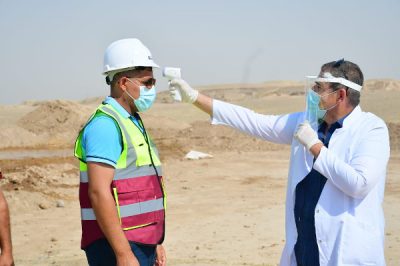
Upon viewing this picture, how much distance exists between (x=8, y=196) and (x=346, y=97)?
32.7 ft

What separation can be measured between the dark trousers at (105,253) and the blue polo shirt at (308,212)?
95 cm

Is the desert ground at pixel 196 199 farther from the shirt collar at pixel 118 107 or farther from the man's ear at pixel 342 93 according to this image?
the shirt collar at pixel 118 107

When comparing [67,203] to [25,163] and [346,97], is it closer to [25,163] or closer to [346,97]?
[25,163]

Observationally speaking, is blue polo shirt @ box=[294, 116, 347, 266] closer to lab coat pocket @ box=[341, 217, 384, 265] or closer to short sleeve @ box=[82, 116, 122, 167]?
lab coat pocket @ box=[341, 217, 384, 265]

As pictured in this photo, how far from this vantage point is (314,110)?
3.89 m

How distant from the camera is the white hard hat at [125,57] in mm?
3525

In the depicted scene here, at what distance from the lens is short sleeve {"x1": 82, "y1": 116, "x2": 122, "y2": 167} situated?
10.6 feet

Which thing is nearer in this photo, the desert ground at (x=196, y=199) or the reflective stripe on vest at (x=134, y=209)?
the reflective stripe on vest at (x=134, y=209)

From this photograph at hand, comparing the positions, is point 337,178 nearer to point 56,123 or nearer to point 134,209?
point 134,209

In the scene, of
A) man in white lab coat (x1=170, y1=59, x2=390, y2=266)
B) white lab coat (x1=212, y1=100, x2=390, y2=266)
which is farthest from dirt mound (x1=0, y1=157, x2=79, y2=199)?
white lab coat (x1=212, y1=100, x2=390, y2=266)

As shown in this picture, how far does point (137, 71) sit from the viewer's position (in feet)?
11.8

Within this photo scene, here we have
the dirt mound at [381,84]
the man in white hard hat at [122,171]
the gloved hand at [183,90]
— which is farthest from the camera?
the dirt mound at [381,84]

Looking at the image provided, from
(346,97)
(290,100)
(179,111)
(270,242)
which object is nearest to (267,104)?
(290,100)

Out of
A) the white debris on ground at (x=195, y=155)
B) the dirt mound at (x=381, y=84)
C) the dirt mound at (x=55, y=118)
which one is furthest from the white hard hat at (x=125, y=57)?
the dirt mound at (x=381, y=84)
